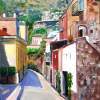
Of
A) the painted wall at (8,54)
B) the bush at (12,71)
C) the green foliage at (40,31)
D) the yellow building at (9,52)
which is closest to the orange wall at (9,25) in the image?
the yellow building at (9,52)

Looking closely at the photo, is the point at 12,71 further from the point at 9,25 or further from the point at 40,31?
the point at 40,31

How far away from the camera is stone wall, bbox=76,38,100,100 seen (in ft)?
107

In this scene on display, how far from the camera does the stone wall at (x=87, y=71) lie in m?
32.8

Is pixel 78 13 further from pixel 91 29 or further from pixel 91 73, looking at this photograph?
pixel 91 73

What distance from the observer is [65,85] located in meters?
44.7

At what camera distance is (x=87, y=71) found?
33312 mm

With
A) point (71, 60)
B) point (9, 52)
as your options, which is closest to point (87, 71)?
point (71, 60)

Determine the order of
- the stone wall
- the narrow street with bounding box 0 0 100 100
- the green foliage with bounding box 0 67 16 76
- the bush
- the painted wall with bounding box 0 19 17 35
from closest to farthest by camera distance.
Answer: the stone wall, the narrow street with bounding box 0 0 100 100, the green foliage with bounding box 0 67 16 76, the bush, the painted wall with bounding box 0 19 17 35

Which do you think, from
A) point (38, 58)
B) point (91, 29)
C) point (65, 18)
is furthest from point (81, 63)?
point (38, 58)

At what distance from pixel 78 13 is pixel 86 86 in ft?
67.8

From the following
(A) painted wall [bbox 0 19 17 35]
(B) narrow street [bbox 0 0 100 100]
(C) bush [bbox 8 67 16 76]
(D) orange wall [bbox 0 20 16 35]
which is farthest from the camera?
(D) orange wall [bbox 0 20 16 35]

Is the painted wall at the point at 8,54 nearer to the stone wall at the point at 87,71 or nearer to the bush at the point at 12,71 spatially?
the bush at the point at 12,71

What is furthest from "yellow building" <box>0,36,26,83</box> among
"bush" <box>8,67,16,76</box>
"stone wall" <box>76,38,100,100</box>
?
"stone wall" <box>76,38,100,100</box>

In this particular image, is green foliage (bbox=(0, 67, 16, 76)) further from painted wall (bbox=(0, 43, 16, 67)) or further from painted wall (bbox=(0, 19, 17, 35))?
painted wall (bbox=(0, 19, 17, 35))
